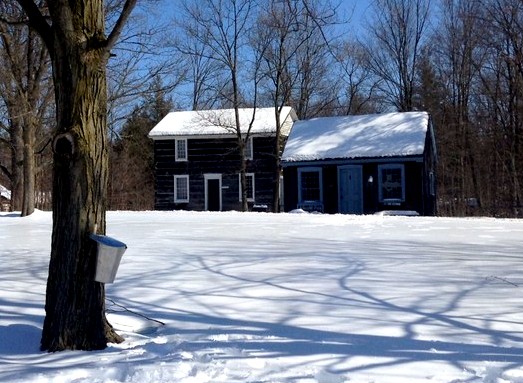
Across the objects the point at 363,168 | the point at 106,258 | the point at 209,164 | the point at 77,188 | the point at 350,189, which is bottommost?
the point at 106,258

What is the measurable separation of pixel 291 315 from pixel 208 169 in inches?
1322

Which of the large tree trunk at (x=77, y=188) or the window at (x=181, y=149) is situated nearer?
the large tree trunk at (x=77, y=188)

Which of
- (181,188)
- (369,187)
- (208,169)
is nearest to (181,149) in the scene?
(208,169)

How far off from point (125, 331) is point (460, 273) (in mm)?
4759

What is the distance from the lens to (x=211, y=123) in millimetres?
39312

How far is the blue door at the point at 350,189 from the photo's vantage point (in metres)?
28.9

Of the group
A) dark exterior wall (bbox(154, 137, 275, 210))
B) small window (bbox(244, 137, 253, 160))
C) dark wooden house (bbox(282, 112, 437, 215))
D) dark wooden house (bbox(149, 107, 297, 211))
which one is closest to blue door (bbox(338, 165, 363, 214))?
dark wooden house (bbox(282, 112, 437, 215))

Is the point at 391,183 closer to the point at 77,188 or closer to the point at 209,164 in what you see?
the point at 209,164

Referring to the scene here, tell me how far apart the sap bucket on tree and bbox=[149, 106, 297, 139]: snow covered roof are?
33.3m

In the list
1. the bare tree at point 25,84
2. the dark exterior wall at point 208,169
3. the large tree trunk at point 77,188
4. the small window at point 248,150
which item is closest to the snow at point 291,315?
the large tree trunk at point 77,188

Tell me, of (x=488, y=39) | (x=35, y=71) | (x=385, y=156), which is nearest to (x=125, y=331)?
(x=35, y=71)

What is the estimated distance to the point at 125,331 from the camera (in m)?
6.06

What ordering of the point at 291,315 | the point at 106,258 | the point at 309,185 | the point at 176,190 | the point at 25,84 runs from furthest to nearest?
the point at 176,190
the point at 309,185
the point at 25,84
the point at 291,315
the point at 106,258

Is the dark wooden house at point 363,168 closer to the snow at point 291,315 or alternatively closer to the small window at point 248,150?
the small window at point 248,150
